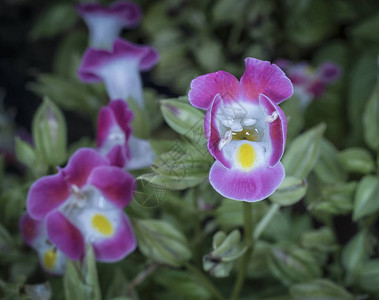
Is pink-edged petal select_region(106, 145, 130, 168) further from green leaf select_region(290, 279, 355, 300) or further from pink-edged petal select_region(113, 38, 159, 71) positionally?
green leaf select_region(290, 279, 355, 300)

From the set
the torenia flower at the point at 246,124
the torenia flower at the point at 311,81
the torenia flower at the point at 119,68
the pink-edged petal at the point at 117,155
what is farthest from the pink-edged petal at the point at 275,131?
the torenia flower at the point at 311,81

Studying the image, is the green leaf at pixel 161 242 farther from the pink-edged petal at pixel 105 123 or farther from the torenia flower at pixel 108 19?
the torenia flower at pixel 108 19

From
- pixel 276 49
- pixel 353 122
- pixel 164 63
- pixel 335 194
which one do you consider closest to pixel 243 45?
pixel 276 49

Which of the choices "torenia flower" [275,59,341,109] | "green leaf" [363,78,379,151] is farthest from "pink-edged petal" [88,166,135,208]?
"torenia flower" [275,59,341,109]

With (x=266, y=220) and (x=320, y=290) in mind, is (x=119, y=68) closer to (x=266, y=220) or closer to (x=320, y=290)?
(x=266, y=220)

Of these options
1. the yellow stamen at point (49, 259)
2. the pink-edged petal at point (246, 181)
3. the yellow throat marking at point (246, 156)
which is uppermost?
the yellow throat marking at point (246, 156)

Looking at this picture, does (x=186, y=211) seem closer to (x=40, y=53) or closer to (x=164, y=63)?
(x=164, y=63)

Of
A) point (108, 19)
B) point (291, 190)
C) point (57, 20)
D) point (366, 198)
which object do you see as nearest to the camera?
point (291, 190)

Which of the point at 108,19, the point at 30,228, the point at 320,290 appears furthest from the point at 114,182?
the point at 108,19
